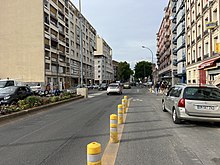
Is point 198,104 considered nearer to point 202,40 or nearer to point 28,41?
point 202,40

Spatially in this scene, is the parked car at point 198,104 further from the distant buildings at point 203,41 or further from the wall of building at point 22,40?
the wall of building at point 22,40

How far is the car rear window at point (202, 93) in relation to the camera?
779 cm

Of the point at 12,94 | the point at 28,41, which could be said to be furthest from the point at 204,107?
the point at 28,41

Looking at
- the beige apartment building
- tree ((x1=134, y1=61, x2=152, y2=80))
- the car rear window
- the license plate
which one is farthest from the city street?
tree ((x1=134, y1=61, x2=152, y2=80))

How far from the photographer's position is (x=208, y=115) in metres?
7.54

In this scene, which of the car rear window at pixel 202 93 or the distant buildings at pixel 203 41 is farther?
the distant buildings at pixel 203 41

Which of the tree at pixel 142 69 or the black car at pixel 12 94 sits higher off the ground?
the tree at pixel 142 69

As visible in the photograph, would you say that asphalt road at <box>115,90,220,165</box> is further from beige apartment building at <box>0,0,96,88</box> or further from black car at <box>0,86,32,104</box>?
beige apartment building at <box>0,0,96,88</box>

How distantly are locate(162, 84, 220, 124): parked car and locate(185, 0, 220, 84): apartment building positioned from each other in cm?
1190

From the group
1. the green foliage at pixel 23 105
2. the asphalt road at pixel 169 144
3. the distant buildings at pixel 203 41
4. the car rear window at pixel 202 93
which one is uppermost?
the distant buildings at pixel 203 41

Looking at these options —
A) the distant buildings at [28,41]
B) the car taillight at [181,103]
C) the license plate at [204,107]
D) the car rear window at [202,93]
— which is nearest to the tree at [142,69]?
the distant buildings at [28,41]

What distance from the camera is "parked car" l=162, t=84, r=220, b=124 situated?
7543mm

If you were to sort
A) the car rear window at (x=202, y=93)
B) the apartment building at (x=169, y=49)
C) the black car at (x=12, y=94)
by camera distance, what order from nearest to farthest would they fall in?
the car rear window at (x=202, y=93), the black car at (x=12, y=94), the apartment building at (x=169, y=49)

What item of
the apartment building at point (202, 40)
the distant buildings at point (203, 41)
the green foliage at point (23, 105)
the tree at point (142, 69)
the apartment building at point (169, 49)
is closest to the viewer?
the green foliage at point (23, 105)
